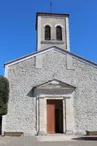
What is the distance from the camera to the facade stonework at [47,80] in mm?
16000

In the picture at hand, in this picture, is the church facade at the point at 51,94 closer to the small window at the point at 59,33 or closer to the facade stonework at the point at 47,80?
the facade stonework at the point at 47,80

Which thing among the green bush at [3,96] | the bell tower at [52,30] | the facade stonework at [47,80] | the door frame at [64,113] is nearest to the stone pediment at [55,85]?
the facade stonework at [47,80]

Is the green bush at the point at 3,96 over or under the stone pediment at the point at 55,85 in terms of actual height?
under

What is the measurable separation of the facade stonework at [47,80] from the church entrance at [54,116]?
2.70 feet

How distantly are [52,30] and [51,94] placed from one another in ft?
24.4

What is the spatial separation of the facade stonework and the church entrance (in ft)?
2.70

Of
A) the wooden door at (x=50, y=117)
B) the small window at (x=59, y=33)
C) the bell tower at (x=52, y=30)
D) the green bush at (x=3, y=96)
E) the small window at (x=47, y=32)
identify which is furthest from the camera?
the small window at (x=59, y=33)

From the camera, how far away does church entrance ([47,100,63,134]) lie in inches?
646

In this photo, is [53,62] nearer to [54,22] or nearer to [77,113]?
[77,113]

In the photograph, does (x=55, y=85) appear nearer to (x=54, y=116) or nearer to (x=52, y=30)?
(x=54, y=116)

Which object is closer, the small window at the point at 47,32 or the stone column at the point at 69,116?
the stone column at the point at 69,116

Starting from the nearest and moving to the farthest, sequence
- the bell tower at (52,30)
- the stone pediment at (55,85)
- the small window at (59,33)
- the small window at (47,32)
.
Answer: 1. the stone pediment at (55,85)
2. the bell tower at (52,30)
3. the small window at (47,32)
4. the small window at (59,33)

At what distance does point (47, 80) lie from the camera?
55.5 ft

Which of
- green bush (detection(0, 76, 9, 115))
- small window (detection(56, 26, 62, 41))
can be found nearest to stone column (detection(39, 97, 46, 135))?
green bush (detection(0, 76, 9, 115))
